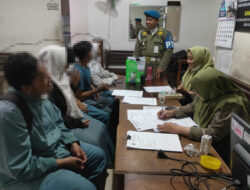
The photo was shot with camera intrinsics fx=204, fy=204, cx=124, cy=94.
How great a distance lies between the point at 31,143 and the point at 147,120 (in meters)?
0.76

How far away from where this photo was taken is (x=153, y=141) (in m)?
1.20

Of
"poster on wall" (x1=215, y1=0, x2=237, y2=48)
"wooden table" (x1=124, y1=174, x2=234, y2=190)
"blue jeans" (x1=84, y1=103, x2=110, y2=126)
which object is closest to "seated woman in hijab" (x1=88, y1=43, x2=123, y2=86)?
"blue jeans" (x1=84, y1=103, x2=110, y2=126)

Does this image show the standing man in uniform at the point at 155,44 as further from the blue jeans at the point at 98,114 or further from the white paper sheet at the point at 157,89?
the blue jeans at the point at 98,114

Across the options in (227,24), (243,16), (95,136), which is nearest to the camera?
(243,16)

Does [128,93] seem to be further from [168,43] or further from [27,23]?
[27,23]

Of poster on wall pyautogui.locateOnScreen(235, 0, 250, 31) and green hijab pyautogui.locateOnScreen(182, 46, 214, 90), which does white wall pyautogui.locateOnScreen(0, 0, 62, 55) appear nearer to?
green hijab pyautogui.locateOnScreen(182, 46, 214, 90)

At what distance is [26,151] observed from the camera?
0.99 m

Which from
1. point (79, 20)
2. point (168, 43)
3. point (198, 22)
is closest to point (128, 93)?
point (168, 43)

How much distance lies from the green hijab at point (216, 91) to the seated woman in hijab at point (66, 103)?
0.92 metres

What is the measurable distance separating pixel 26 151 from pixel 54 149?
0.25m

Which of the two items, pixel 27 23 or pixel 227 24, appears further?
pixel 27 23

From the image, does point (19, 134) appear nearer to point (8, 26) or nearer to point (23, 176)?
point (23, 176)

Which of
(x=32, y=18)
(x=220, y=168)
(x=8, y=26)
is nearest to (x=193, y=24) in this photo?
(x=32, y=18)

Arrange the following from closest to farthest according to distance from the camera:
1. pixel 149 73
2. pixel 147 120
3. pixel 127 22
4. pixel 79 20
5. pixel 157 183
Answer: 1. pixel 157 183
2. pixel 147 120
3. pixel 149 73
4. pixel 79 20
5. pixel 127 22
